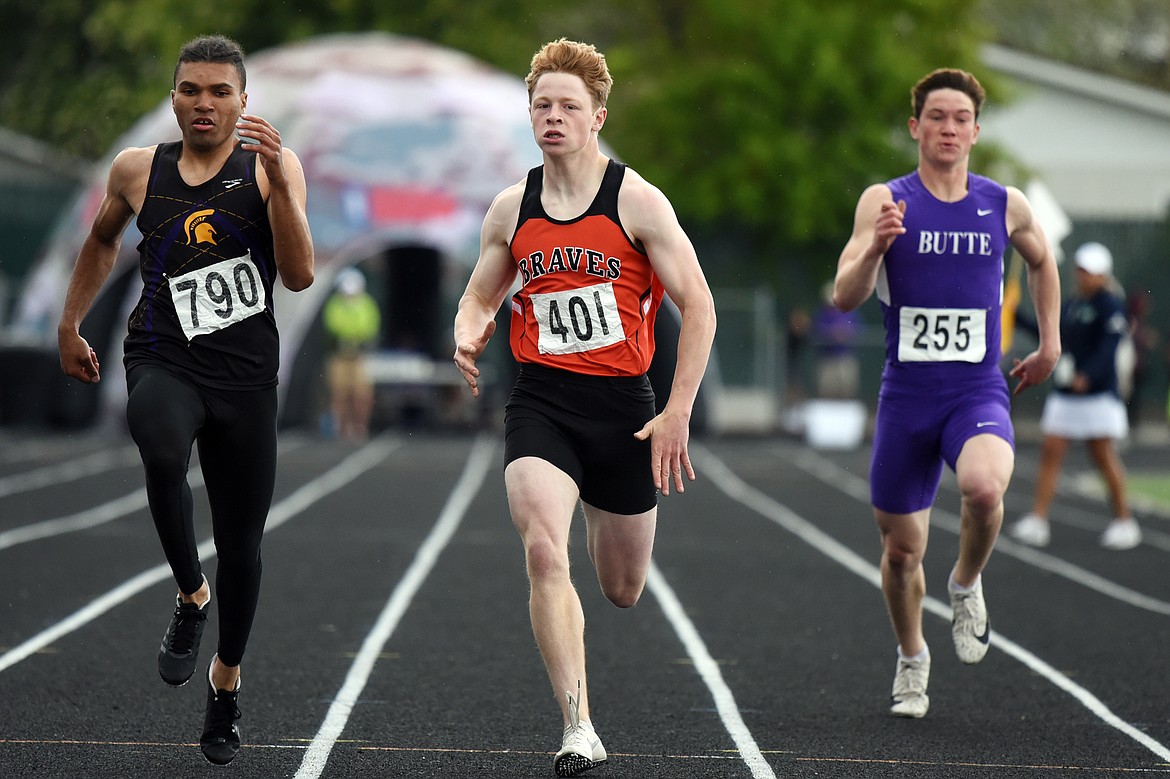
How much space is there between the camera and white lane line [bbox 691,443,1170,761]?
6598 millimetres

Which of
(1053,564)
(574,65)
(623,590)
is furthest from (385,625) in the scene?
(1053,564)

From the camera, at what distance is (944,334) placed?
253 inches

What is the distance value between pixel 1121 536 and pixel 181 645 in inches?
Result: 357

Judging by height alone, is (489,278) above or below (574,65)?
below

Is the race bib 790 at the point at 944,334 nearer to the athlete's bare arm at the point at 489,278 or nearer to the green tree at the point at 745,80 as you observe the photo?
the athlete's bare arm at the point at 489,278

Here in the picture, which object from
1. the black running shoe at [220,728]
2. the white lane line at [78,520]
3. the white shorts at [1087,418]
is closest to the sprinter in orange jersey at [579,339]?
the black running shoe at [220,728]

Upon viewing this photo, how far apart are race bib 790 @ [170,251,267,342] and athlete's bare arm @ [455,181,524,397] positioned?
0.68 m

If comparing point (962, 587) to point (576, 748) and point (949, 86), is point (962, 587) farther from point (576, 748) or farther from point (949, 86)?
point (576, 748)

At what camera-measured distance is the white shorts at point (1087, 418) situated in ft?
42.7

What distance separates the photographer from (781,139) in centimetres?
3316

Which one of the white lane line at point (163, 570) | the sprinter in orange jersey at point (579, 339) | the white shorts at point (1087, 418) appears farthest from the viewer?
the white shorts at point (1087, 418)

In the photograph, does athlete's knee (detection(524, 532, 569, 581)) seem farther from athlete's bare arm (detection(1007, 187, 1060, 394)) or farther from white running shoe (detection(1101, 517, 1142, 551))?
white running shoe (detection(1101, 517, 1142, 551))

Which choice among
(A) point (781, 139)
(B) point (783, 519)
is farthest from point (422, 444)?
(A) point (781, 139)

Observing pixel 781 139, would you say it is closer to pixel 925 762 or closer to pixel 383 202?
pixel 383 202
